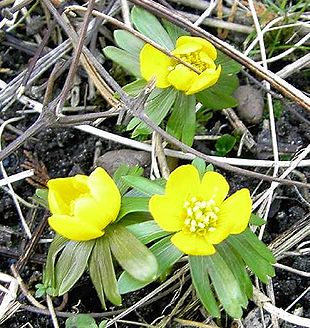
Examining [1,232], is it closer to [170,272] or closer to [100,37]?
[170,272]

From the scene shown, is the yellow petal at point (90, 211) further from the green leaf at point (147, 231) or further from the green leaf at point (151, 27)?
the green leaf at point (151, 27)

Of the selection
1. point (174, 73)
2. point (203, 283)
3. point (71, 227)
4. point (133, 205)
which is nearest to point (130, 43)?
point (174, 73)

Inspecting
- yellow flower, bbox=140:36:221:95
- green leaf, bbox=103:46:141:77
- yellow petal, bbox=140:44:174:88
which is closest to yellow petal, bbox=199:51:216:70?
yellow flower, bbox=140:36:221:95

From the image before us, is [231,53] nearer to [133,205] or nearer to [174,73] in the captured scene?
[174,73]

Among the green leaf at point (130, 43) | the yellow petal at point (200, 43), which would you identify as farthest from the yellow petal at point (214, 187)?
the green leaf at point (130, 43)

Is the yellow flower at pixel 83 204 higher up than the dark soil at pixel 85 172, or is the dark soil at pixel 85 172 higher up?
the yellow flower at pixel 83 204

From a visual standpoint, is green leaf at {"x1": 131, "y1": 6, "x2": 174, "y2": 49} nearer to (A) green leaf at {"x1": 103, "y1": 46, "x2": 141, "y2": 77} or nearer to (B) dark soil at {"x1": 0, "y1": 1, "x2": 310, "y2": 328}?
(A) green leaf at {"x1": 103, "y1": 46, "x2": 141, "y2": 77}
